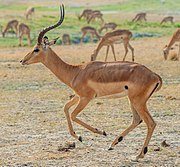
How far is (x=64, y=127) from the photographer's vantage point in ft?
35.8

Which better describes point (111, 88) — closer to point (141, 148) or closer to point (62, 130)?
point (141, 148)

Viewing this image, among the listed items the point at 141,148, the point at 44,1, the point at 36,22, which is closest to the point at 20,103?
the point at 141,148

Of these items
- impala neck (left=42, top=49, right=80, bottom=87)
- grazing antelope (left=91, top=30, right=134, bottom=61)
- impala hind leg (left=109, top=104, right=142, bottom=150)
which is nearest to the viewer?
impala hind leg (left=109, top=104, right=142, bottom=150)

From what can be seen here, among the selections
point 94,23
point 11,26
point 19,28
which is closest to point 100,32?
point 11,26

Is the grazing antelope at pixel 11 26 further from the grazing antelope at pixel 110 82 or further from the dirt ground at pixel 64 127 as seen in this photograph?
the grazing antelope at pixel 110 82

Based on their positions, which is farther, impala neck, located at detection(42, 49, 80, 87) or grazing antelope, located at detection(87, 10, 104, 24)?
grazing antelope, located at detection(87, 10, 104, 24)

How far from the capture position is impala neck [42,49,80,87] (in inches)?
384

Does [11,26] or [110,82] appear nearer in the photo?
[110,82]

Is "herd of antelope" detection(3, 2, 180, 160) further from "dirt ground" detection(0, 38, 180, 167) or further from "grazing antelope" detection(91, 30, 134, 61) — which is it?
"grazing antelope" detection(91, 30, 134, 61)

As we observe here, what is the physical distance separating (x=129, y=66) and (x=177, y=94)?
18.4 feet

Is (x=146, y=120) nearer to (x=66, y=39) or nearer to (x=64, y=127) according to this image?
(x=64, y=127)

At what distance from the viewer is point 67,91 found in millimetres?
15273

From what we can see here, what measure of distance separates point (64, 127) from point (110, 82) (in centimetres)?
220

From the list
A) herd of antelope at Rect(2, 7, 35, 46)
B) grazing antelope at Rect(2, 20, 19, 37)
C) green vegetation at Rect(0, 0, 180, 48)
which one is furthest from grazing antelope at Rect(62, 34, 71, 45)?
grazing antelope at Rect(2, 20, 19, 37)
